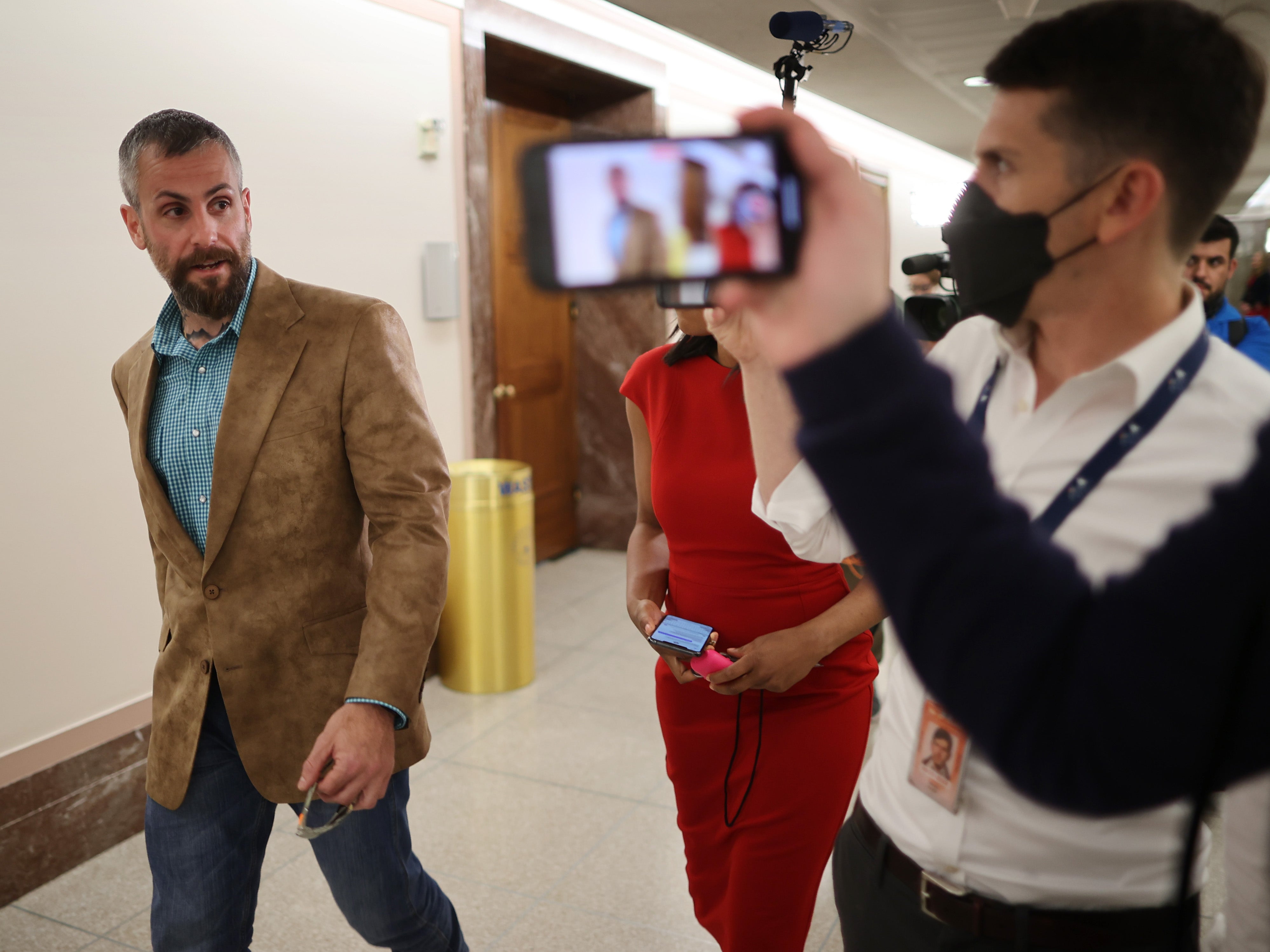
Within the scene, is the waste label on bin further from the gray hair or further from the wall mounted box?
the gray hair

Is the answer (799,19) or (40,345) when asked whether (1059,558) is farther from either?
(40,345)

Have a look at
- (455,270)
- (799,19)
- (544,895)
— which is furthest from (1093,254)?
(455,270)

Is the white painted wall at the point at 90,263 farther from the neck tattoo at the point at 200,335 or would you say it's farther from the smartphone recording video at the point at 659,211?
the smartphone recording video at the point at 659,211

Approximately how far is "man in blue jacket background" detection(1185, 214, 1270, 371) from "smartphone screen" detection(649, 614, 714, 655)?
198cm

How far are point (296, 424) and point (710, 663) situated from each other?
79 cm

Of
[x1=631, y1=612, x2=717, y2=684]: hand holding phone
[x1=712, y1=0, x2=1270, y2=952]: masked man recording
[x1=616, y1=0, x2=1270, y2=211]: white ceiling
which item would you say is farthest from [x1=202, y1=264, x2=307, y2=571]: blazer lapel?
[x1=616, y1=0, x2=1270, y2=211]: white ceiling

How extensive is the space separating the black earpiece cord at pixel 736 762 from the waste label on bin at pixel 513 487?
227cm

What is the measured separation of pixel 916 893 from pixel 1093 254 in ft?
2.05

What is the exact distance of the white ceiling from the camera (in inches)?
165

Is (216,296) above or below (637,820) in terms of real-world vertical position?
above

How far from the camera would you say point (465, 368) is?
4.34m

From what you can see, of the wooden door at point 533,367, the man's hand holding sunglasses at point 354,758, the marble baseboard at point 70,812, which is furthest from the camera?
the wooden door at point 533,367

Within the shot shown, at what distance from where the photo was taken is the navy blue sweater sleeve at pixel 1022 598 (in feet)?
1.59

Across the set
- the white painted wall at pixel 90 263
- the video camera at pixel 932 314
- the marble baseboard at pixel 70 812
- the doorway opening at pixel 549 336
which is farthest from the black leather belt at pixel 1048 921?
the doorway opening at pixel 549 336
